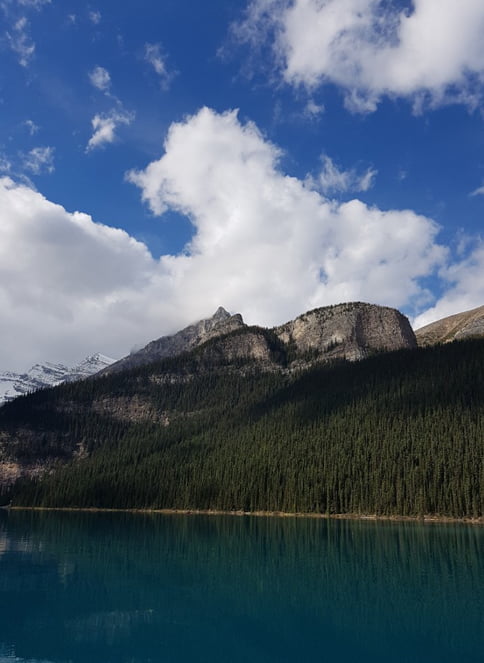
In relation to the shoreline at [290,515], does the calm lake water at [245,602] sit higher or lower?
lower

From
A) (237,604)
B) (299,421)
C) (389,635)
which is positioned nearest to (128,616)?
(237,604)

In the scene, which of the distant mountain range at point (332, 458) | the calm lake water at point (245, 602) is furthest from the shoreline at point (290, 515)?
the calm lake water at point (245, 602)

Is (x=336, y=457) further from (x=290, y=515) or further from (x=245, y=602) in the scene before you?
(x=245, y=602)

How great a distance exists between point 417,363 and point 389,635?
549ft

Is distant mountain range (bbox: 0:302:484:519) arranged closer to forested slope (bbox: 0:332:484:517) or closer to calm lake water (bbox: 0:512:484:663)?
forested slope (bbox: 0:332:484:517)

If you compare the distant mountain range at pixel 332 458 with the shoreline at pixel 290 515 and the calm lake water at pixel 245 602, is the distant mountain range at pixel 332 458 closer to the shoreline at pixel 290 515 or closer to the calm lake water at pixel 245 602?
the shoreline at pixel 290 515

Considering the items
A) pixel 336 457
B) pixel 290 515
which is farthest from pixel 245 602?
pixel 336 457

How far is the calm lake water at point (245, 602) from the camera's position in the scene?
25641 millimetres

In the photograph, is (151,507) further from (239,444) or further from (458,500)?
(458,500)

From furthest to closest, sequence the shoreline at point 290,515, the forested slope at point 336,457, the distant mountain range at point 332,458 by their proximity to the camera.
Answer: the distant mountain range at point 332,458, the forested slope at point 336,457, the shoreline at point 290,515

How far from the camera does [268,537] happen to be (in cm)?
7306

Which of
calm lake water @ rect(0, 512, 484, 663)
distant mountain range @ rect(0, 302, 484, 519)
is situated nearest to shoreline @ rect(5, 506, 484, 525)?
distant mountain range @ rect(0, 302, 484, 519)

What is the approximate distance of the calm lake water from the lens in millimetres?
25641

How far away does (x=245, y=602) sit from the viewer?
35.0m
